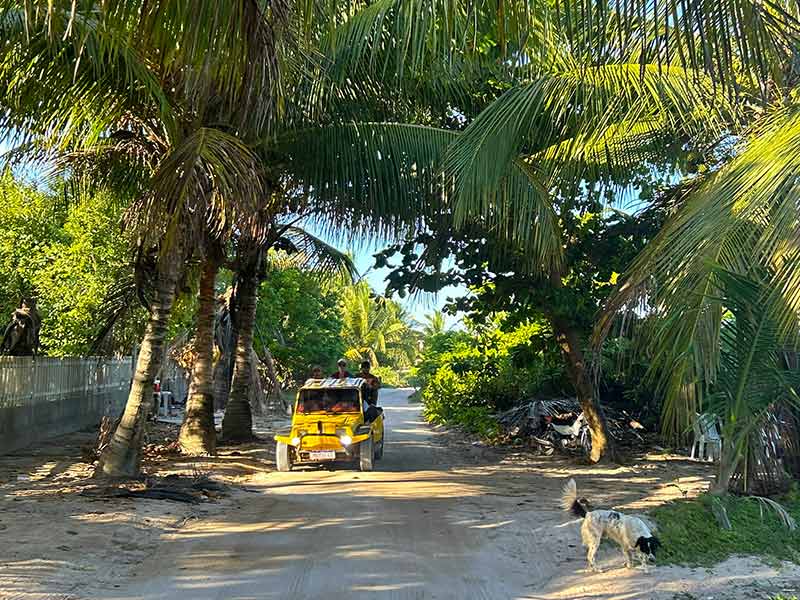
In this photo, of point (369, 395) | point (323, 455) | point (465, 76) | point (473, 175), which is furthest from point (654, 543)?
→ point (369, 395)

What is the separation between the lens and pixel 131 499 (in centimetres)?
966

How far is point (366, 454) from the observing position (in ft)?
43.3

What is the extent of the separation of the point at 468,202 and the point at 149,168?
5.84m

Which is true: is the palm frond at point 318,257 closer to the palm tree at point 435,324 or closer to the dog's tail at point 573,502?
the dog's tail at point 573,502

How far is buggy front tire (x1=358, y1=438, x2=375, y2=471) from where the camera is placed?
13.2 meters

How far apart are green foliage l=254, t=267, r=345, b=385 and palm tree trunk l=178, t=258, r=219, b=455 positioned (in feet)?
38.6

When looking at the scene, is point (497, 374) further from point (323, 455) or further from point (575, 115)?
point (575, 115)

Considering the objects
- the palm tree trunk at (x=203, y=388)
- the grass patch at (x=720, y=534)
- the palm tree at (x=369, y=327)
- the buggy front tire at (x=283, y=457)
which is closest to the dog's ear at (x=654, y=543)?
the grass patch at (x=720, y=534)

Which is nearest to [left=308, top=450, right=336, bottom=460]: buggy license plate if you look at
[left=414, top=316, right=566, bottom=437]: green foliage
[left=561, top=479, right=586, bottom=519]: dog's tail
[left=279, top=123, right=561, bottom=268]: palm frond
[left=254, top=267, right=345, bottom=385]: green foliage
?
[left=279, top=123, right=561, bottom=268]: palm frond

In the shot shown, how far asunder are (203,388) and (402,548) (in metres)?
8.61

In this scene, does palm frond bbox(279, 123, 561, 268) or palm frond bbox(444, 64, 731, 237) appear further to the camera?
palm frond bbox(279, 123, 561, 268)

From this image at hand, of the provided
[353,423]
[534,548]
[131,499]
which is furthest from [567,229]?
[131,499]

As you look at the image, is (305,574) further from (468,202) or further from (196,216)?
(196,216)

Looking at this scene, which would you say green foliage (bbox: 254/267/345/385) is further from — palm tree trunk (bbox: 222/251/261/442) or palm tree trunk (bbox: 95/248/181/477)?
palm tree trunk (bbox: 95/248/181/477)
